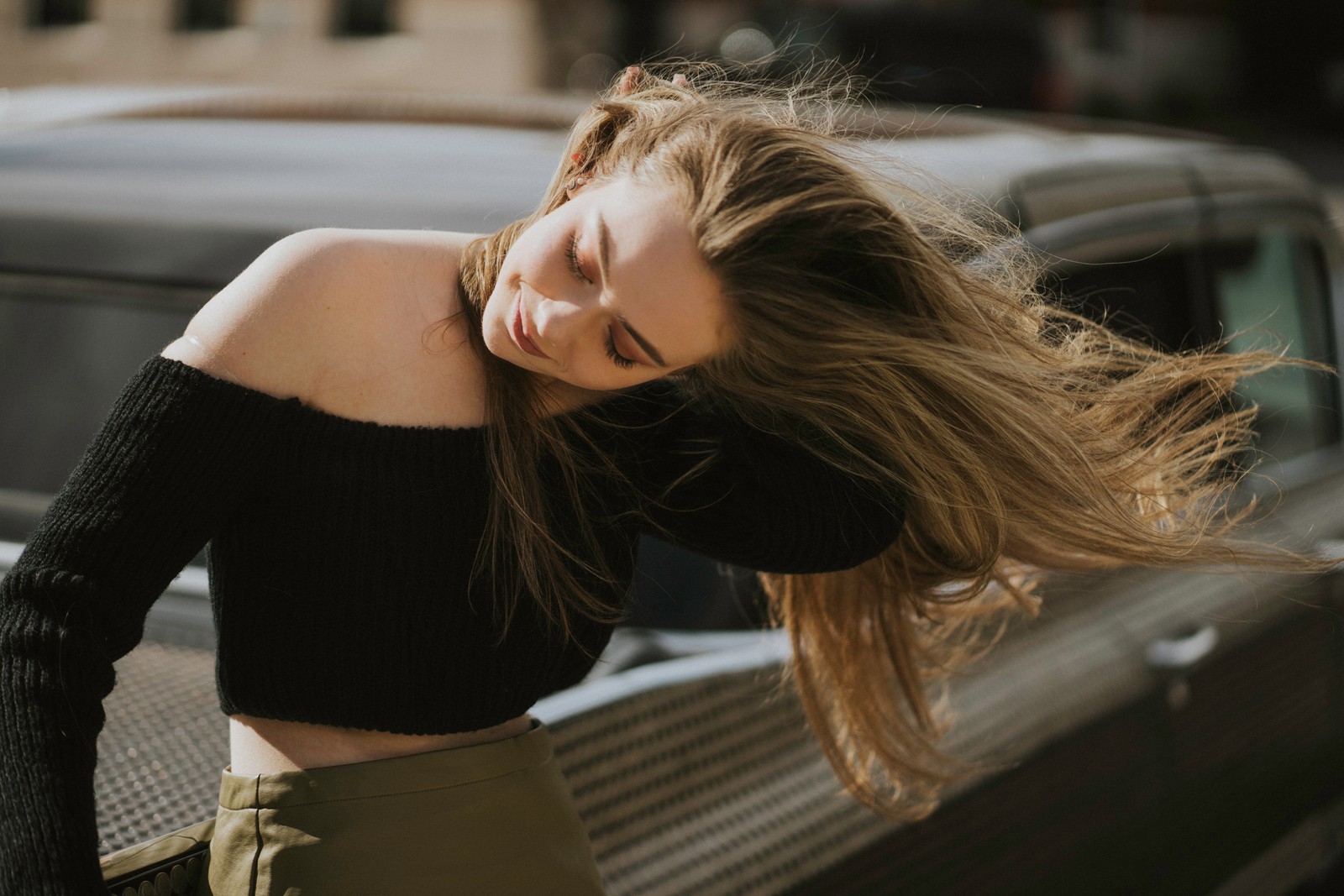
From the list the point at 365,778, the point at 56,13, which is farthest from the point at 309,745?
the point at 56,13

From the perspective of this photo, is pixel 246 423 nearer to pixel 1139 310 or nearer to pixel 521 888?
pixel 521 888

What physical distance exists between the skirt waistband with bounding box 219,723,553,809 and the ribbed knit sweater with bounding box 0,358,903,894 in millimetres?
37

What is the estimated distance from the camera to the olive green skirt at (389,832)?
4.40ft

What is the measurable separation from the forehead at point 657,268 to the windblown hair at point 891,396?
16 millimetres

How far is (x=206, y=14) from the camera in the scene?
16828 mm

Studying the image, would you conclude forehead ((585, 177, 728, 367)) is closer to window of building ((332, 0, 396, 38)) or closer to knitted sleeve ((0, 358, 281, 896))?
knitted sleeve ((0, 358, 281, 896))

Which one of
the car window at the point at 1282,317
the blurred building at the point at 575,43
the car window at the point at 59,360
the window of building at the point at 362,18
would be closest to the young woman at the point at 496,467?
the car window at the point at 59,360

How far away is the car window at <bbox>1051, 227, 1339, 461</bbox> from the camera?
2.58 meters

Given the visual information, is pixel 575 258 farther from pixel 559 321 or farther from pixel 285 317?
pixel 285 317

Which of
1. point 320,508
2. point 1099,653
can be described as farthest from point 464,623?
point 1099,653

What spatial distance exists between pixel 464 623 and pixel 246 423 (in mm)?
292

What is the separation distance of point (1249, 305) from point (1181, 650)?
100 centimetres

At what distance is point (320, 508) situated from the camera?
1.33 metres

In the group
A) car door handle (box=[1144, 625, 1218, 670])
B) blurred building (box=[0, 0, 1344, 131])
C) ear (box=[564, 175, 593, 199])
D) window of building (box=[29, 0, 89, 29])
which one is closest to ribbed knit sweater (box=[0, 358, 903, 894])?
ear (box=[564, 175, 593, 199])
